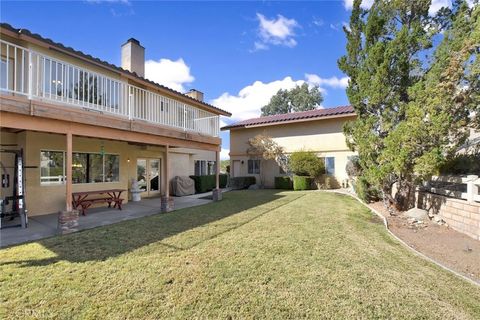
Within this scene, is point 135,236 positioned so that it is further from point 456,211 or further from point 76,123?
point 456,211

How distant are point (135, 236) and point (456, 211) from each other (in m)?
9.11

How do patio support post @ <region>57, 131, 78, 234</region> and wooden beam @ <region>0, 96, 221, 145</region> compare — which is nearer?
wooden beam @ <region>0, 96, 221, 145</region>

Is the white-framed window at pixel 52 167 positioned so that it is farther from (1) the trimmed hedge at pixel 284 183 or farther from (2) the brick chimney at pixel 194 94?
(1) the trimmed hedge at pixel 284 183

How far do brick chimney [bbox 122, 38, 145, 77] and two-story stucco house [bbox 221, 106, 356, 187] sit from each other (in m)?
9.88

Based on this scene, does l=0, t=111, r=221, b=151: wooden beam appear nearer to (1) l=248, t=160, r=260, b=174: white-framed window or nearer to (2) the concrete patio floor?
(2) the concrete patio floor

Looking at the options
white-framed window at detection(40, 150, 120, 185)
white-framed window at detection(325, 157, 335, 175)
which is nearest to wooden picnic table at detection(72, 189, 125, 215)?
white-framed window at detection(40, 150, 120, 185)

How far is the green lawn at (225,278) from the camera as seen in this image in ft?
10.5

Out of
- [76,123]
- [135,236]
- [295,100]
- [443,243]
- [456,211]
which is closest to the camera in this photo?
[135,236]

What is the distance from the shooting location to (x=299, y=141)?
19125 mm

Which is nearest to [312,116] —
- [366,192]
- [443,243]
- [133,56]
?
[366,192]

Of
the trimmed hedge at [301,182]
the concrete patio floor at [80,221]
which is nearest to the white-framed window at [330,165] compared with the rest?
→ the trimmed hedge at [301,182]

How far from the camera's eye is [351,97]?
35.4 ft

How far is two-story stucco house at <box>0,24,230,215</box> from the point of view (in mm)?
6270

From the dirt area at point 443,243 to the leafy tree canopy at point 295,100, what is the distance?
106 ft
